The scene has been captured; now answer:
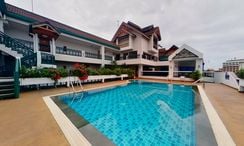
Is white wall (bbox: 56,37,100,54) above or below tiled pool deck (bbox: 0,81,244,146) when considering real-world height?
above

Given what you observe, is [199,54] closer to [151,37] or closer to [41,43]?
[151,37]

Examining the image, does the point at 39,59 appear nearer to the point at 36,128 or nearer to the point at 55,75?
the point at 55,75

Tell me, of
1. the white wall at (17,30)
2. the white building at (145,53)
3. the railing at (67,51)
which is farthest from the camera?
the white building at (145,53)

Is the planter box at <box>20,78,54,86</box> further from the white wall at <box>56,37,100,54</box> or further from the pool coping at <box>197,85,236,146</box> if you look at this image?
the pool coping at <box>197,85,236,146</box>

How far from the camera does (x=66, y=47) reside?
14711mm

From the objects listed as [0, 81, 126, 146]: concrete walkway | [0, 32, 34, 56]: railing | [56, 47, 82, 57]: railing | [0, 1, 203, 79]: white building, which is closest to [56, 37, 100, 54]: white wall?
[0, 1, 203, 79]: white building

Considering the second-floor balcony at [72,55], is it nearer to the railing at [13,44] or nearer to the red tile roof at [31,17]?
the red tile roof at [31,17]

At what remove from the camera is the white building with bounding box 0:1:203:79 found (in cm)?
865

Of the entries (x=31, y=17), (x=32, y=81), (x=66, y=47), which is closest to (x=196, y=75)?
(x=32, y=81)

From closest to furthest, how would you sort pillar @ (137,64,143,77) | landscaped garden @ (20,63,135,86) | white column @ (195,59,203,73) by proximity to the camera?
landscaped garden @ (20,63,135,86), white column @ (195,59,203,73), pillar @ (137,64,143,77)

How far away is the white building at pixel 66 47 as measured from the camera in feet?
28.4

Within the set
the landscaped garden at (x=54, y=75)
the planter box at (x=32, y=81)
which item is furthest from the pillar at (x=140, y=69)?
the planter box at (x=32, y=81)

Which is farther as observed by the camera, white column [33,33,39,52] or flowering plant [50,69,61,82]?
white column [33,33,39,52]

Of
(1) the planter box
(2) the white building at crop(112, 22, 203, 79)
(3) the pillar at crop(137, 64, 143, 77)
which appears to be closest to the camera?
(1) the planter box
